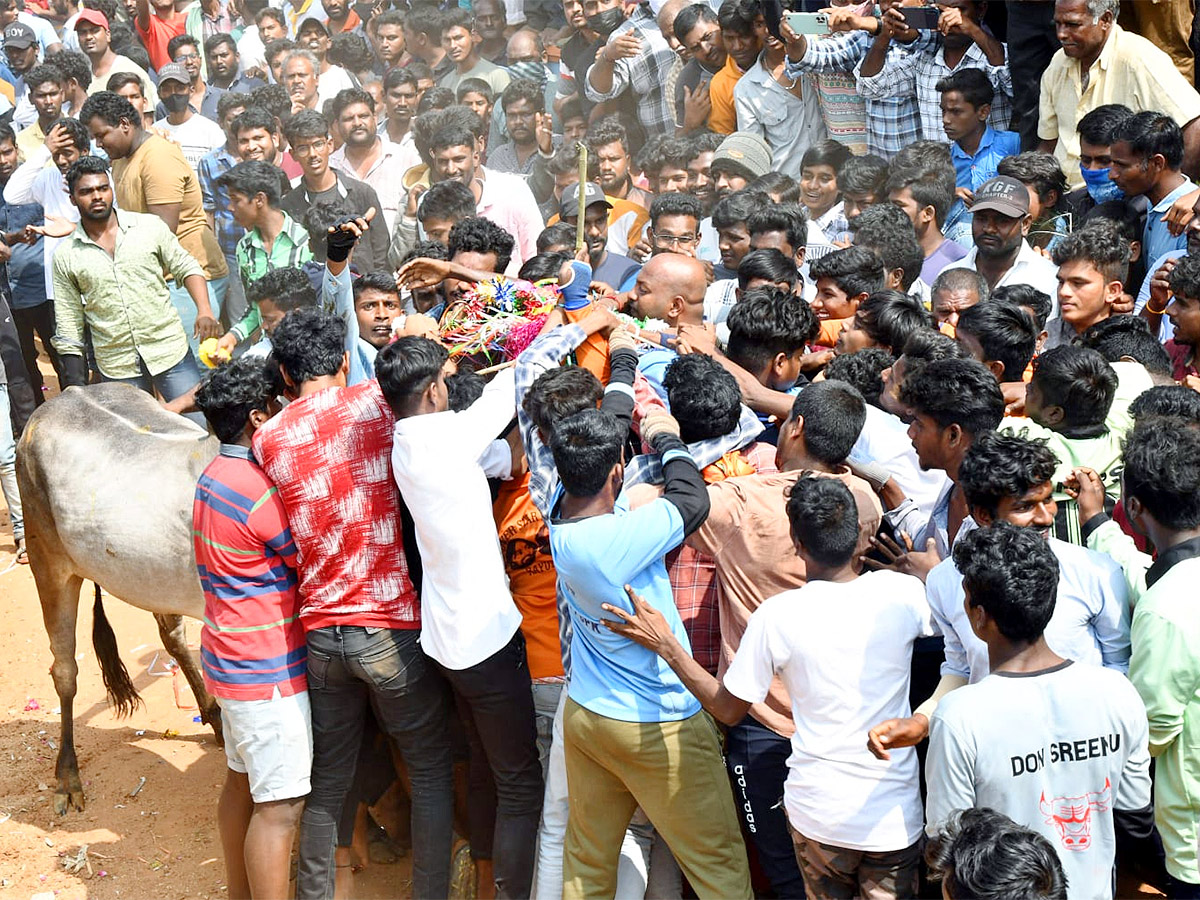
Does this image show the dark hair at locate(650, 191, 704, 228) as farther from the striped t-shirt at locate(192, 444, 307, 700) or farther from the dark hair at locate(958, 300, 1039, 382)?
the striped t-shirt at locate(192, 444, 307, 700)

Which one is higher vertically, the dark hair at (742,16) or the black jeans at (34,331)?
the dark hair at (742,16)

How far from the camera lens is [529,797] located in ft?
15.6

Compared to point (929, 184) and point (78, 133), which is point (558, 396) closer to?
point (929, 184)

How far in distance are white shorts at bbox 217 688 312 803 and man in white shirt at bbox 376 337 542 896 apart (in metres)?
0.56

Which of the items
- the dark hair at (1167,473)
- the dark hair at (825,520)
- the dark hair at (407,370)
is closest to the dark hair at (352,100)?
the dark hair at (407,370)

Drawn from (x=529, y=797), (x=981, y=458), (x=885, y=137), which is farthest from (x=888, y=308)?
(x=885, y=137)

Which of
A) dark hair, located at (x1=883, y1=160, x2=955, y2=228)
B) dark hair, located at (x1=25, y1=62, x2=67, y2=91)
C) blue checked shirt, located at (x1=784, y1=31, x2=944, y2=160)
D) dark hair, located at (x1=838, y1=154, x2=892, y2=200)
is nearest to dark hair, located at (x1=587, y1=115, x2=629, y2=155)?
blue checked shirt, located at (x1=784, y1=31, x2=944, y2=160)

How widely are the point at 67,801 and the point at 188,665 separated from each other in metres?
0.85

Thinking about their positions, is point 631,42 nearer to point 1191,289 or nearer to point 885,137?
point 885,137

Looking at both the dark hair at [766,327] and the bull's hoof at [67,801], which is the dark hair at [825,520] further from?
the bull's hoof at [67,801]

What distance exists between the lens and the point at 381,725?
484 centimetres

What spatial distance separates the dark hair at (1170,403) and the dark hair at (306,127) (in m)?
7.35

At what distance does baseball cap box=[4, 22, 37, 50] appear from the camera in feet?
46.6

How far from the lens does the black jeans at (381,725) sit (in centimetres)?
463
